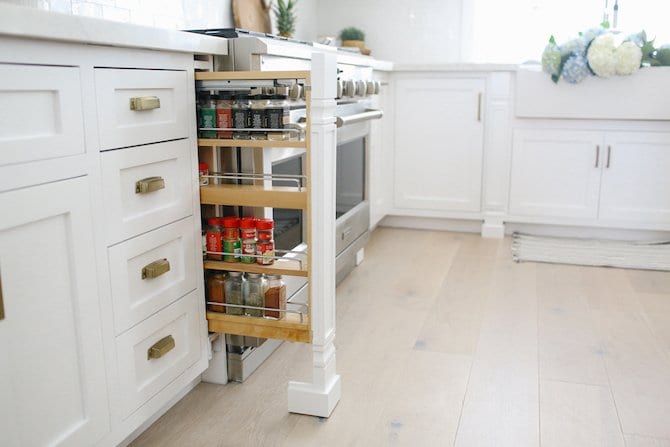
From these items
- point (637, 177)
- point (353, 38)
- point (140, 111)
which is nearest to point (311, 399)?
point (140, 111)

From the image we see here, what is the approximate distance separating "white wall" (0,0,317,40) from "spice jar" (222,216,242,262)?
748mm

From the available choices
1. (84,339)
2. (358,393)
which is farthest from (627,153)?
(84,339)

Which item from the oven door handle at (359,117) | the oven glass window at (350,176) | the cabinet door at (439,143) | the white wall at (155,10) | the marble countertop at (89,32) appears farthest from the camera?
the cabinet door at (439,143)

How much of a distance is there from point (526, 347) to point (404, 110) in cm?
182

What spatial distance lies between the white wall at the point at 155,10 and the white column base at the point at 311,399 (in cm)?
119

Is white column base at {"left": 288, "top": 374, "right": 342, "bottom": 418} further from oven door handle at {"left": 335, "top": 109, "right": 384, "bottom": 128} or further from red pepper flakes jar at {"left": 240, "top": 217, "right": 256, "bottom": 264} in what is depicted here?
oven door handle at {"left": 335, "top": 109, "right": 384, "bottom": 128}

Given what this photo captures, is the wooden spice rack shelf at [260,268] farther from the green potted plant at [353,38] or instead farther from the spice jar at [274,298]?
the green potted plant at [353,38]

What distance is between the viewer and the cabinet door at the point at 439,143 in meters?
3.53

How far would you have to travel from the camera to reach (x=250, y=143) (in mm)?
1611

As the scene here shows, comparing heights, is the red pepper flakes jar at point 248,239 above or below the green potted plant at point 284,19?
below

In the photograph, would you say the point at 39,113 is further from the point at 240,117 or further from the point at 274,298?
the point at 274,298

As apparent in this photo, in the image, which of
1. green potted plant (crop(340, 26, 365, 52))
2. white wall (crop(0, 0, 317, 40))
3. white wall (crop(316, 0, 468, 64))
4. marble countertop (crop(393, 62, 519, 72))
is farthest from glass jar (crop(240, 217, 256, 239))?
white wall (crop(316, 0, 468, 64))

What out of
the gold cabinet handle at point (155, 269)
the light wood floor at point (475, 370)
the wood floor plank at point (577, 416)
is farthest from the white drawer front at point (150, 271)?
the wood floor plank at point (577, 416)

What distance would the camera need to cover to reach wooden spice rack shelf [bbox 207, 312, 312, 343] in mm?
1675
